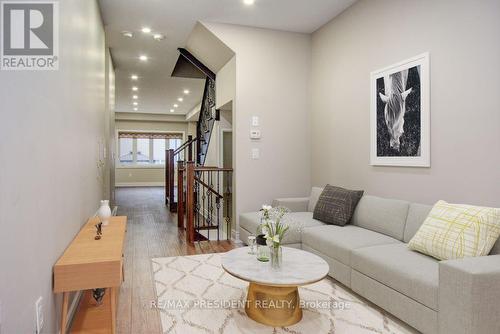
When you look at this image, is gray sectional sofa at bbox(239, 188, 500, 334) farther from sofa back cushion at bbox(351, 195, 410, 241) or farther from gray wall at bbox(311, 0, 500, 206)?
gray wall at bbox(311, 0, 500, 206)

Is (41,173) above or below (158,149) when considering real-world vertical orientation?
below

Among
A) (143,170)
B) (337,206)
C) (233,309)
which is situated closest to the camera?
(233,309)

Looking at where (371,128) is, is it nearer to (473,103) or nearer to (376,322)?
(473,103)

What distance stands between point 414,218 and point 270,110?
2.51m

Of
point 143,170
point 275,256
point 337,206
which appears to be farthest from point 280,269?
point 143,170

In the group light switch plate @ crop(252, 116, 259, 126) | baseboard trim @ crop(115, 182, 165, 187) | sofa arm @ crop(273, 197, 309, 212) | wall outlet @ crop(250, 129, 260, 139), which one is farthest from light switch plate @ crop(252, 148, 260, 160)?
baseboard trim @ crop(115, 182, 165, 187)

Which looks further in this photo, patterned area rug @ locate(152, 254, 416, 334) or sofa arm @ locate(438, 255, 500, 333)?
patterned area rug @ locate(152, 254, 416, 334)

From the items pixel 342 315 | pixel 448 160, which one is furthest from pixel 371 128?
pixel 342 315

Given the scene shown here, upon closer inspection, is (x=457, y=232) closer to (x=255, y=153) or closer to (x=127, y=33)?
(x=255, y=153)

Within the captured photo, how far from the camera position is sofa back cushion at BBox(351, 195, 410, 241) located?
3.01 metres

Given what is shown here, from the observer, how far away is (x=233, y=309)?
250cm

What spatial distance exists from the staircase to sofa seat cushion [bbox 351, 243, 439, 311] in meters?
2.52

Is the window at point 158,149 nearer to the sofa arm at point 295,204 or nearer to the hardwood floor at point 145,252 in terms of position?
the hardwood floor at point 145,252

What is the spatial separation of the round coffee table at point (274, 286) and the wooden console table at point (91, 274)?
2.50ft
